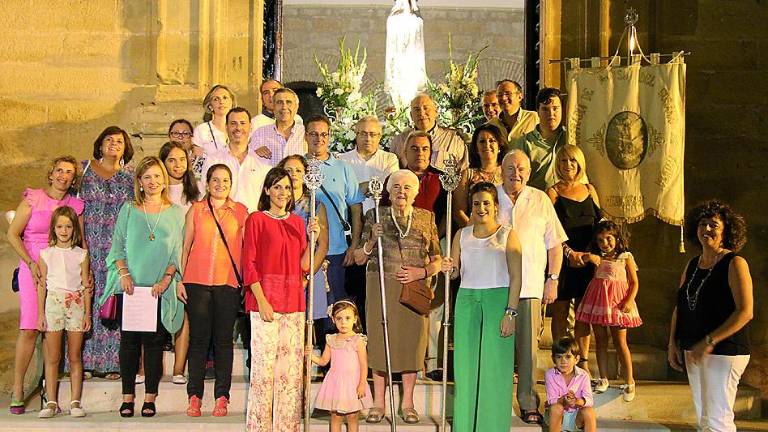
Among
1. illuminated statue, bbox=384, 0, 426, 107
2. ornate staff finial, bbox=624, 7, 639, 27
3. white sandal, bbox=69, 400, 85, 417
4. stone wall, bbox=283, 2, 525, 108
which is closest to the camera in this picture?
white sandal, bbox=69, 400, 85, 417

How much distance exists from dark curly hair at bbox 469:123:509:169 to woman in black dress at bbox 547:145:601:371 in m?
0.38

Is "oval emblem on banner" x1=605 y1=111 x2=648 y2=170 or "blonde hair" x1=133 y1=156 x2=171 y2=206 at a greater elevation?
"oval emblem on banner" x1=605 y1=111 x2=648 y2=170

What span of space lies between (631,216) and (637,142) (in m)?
0.53

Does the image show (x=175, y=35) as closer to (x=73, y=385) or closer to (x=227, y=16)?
(x=227, y=16)

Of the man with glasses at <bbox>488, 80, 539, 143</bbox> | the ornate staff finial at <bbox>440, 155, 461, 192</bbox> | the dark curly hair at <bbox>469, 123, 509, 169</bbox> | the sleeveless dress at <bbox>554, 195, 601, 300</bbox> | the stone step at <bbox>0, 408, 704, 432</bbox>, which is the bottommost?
the stone step at <bbox>0, 408, 704, 432</bbox>

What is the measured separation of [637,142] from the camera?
770 cm

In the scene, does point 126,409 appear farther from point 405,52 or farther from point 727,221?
point 405,52

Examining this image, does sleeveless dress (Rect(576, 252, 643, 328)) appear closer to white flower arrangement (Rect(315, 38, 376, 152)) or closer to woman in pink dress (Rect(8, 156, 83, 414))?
white flower arrangement (Rect(315, 38, 376, 152))

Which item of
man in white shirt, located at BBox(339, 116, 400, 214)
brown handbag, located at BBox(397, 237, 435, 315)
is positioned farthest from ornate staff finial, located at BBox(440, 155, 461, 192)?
man in white shirt, located at BBox(339, 116, 400, 214)

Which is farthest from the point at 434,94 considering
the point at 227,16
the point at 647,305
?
the point at 647,305

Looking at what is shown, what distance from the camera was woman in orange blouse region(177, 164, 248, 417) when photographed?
6.20 meters

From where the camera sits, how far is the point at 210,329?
20.5 ft

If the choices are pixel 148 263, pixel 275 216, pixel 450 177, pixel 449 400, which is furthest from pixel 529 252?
pixel 148 263

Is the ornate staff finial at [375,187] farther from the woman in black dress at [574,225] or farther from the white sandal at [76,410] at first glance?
the white sandal at [76,410]
